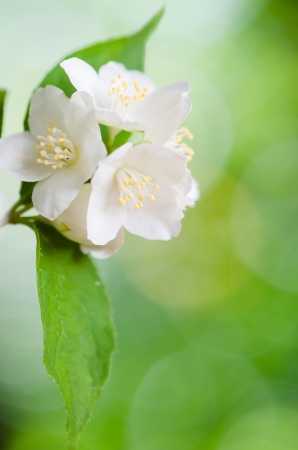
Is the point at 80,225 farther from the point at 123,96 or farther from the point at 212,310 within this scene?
the point at 212,310

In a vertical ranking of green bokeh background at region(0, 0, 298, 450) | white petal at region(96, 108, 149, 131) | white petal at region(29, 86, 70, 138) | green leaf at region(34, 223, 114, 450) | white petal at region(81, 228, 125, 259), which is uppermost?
white petal at region(96, 108, 149, 131)

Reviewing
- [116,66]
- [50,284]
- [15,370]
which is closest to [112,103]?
[116,66]

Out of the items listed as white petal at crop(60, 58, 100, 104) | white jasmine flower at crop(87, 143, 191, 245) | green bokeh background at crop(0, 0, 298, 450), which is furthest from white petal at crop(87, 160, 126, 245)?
green bokeh background at crop(0, 0, 298, 450)

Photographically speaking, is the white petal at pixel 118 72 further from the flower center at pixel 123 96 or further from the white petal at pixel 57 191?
the white petal at pixel 57 191

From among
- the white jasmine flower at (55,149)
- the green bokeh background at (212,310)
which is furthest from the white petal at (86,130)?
the green bokeh background at (212,310)

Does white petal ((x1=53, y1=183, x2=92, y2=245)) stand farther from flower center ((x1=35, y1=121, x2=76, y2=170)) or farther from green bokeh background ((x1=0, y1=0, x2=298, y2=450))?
green bokeh background ((x1=0, y1=0, x2=298, y2=450))

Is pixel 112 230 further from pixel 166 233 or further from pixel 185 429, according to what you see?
pixel 185 429
